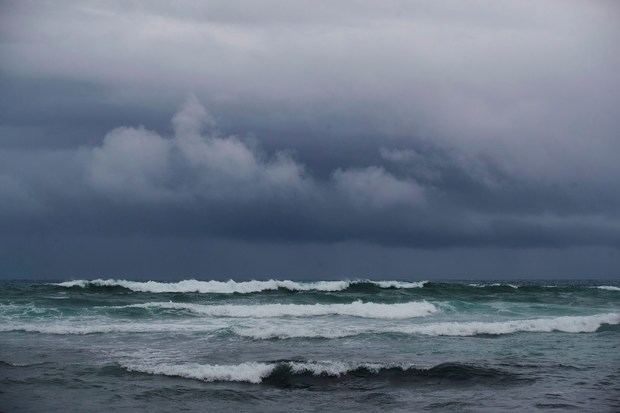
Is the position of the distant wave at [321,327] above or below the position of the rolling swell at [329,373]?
above

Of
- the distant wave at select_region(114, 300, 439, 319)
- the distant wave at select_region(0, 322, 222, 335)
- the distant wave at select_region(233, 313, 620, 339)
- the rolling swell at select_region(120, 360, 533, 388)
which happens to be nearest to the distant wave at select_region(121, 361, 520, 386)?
the rolling swell at select_region(120, 360, 533, 388)

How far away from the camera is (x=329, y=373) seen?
14477 mm

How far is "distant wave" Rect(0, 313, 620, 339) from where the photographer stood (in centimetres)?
2088

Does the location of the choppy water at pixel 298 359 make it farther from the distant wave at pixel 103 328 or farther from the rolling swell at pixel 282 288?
the rolling swell at pixel 282 288

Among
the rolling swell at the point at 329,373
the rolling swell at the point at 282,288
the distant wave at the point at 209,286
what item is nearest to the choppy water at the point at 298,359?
the rolling swell at the point at 329,373

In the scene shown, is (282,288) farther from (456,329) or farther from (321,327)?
(456,329)

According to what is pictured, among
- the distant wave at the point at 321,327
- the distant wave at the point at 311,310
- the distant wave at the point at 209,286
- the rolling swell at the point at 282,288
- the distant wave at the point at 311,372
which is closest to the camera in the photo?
the distant wave at the point at 311,372

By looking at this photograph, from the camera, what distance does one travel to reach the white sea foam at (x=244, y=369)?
14.4m

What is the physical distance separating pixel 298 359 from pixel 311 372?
159cm

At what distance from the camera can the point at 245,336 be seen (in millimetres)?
20281

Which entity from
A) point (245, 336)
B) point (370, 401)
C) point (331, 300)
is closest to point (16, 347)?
point (245, 336)

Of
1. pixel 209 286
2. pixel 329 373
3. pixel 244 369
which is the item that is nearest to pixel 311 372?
pixel 329 373

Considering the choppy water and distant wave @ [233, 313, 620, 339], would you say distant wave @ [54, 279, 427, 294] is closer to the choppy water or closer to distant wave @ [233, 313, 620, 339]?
the choppy water

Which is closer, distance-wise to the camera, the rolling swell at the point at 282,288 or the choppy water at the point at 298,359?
the choppy water at the point at 298,359
